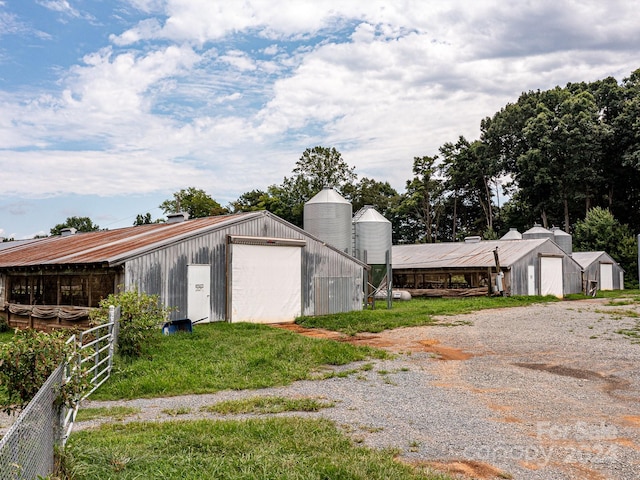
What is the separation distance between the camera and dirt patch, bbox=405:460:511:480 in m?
5.62

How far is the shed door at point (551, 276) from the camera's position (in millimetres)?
35312

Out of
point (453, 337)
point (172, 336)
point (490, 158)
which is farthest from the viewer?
point (490, 158)

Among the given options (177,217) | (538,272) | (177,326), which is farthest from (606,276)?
(177,326)

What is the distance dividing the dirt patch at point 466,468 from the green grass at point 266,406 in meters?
2.78

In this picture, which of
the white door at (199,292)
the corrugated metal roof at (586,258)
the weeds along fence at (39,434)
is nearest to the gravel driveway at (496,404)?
the weeds along fence at (39,434)

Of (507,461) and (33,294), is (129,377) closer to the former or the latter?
(507,461)

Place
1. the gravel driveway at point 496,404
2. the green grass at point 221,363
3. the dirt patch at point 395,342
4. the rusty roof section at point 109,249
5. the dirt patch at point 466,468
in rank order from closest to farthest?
the dirt patch at point 466,468
the gravel driveway at point 496,404
the green grass at point 221,363
the dirt patch at point 395,342
the rusty roof section at point 109,249

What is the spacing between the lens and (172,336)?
15.0 metres

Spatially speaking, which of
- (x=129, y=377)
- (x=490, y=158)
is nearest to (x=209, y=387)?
(x=129, y=377)

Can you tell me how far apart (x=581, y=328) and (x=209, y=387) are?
527 inches

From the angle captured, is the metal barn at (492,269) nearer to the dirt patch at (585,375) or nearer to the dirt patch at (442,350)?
the dirt patch at (442,350)

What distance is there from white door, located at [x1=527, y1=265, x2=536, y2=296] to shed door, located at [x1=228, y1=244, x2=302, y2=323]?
18.5 metres

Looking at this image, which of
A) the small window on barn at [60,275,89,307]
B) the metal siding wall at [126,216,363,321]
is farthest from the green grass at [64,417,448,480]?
the small window on barn at [60,275,89,307]

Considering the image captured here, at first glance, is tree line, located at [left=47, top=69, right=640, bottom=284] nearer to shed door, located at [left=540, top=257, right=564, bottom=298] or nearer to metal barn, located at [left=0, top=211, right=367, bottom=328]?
shed door, located at [left=540, top=257, right=564, bottom=298]
